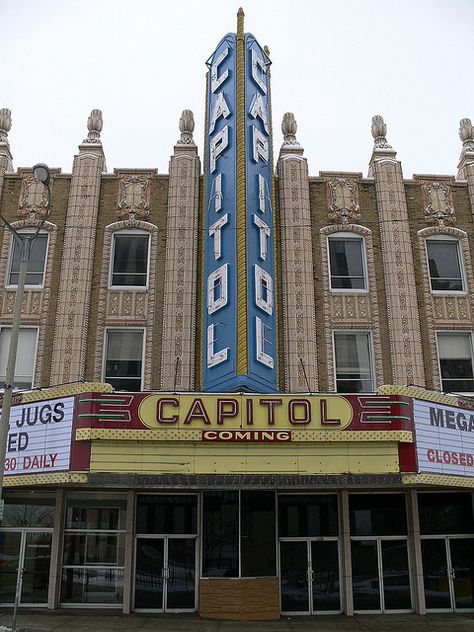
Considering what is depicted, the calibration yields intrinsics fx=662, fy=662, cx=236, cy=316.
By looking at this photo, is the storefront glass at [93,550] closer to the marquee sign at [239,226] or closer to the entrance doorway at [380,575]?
the marquee sign at [239,226]

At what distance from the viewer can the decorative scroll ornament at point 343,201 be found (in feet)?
75.2

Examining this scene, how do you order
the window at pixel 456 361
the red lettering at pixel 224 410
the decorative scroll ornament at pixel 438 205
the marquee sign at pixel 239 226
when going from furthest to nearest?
the decorative scroll ornament at pixel 438 205 < the window at pixel 456 361 < the marquee sign at pixel 239 226 < the red lettering at pixel 224 410

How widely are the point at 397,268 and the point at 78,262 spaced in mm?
10660

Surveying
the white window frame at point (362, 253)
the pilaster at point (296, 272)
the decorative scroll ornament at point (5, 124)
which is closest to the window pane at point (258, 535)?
the pilaster at point (296, 272)

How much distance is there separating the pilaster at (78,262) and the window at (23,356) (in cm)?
94

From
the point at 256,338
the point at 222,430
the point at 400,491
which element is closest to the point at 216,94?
the point at 256,338

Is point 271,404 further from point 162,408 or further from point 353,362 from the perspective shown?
point 353,362

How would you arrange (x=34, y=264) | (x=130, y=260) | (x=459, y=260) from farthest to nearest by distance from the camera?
(x=459, y=260), (x=34, y=264), (x=130, y=260)

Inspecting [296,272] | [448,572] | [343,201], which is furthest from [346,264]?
[448,572]

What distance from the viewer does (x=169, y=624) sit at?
1775 centimetres

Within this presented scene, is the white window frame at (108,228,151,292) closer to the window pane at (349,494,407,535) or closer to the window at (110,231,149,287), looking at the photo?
the window at (110,231,149,287)

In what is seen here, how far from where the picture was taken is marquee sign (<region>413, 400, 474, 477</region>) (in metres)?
17.1

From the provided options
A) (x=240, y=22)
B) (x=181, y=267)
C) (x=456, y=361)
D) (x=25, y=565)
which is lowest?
(x=25, y=565)

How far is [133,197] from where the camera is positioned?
22938mm
